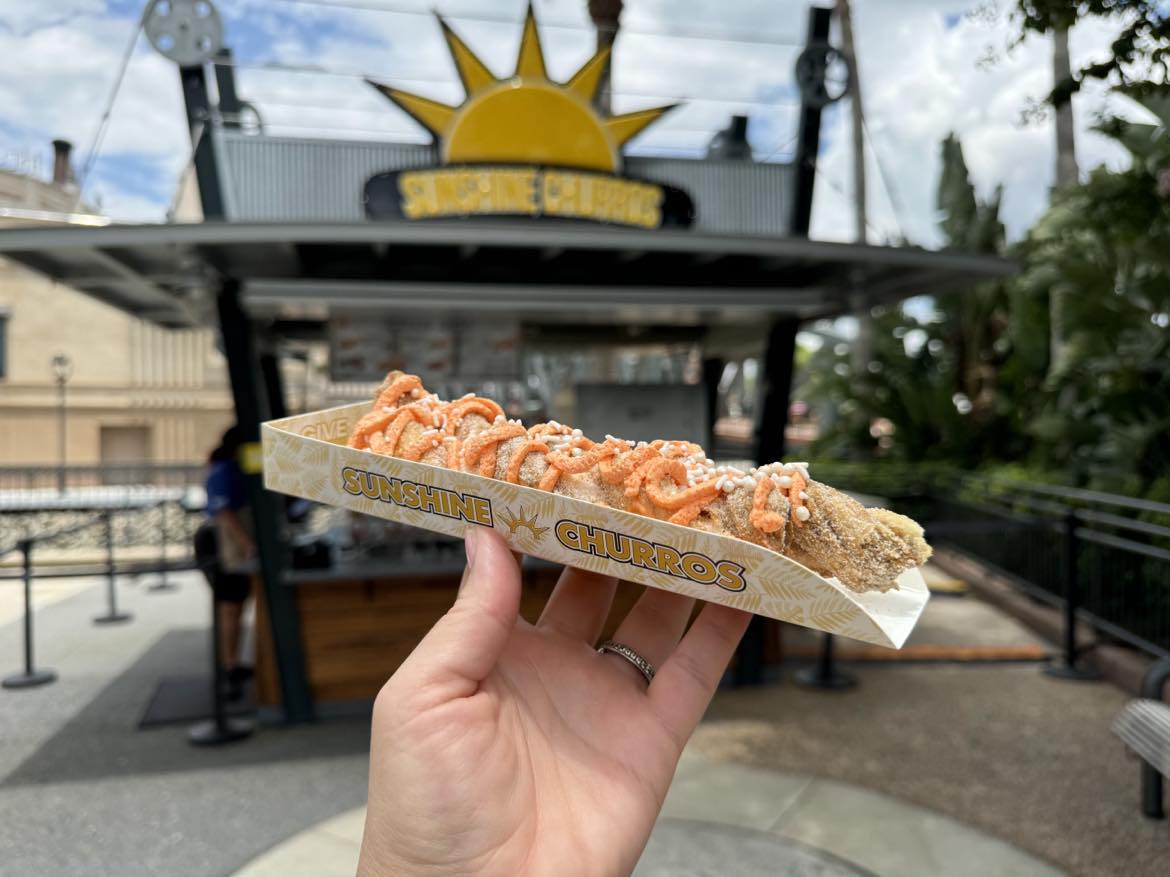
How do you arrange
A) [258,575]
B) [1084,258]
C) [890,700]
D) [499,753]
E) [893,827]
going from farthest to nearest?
1. [1084,258]
2. [890,700]
3. [258,575]
4. [893,827]
5. [499,753]

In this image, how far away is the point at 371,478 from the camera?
1970 mm

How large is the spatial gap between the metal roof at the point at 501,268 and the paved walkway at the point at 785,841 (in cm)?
313

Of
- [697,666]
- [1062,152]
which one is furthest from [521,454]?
A: [1062,152]

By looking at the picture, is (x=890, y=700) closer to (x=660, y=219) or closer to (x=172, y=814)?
(x=660, y=219)

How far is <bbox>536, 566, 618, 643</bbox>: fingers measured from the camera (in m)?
2.12

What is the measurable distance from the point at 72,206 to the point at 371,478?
17.4 feet

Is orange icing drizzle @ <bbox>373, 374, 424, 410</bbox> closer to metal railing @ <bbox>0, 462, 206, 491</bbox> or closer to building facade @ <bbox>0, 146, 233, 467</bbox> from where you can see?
metal railing @ <bbox>0, 462, 206, 491</bbox>

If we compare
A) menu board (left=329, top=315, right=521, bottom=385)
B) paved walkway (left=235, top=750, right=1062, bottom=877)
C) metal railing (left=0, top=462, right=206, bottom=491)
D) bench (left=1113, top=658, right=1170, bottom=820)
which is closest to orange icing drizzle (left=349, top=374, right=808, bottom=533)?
paved walkway (left=235, top=750, right=1062, bottom=877)

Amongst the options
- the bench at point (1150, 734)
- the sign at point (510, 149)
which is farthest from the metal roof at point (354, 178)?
the bench at point (1150, 734)

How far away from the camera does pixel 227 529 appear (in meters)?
5.98

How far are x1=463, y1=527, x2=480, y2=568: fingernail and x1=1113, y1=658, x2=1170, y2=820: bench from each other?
3708mm

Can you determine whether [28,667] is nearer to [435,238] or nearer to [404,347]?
[404,347]

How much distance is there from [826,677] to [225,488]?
4901 mm

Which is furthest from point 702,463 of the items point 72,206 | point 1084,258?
point 1084,258
